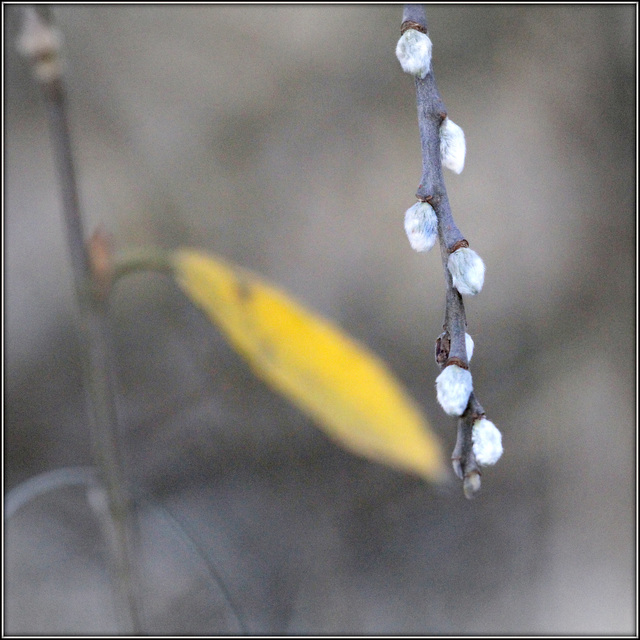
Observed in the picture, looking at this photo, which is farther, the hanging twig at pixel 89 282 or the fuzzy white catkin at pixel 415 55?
the hanging twig at pixel 89 282

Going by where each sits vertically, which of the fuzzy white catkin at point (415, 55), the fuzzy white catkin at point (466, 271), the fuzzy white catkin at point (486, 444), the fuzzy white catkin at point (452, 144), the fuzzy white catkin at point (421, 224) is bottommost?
the fuzzy white catkin at point (486, 444)

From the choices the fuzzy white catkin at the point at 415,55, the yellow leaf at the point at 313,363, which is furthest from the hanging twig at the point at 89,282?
the fuzzy white catkin at the point at 415,55

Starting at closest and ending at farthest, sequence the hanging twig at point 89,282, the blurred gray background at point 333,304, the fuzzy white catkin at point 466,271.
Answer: the fuzzy white catkin at point 466,271
the hanging twig at point 89,282
the blurred gray background at point 333,304

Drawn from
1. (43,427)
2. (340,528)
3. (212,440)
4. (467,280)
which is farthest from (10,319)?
(467,280)

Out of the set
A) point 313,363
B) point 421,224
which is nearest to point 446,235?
point 421,224

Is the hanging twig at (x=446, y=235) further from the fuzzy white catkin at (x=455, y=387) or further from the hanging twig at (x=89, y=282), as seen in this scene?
the hanging twig at (x=89, y=282)

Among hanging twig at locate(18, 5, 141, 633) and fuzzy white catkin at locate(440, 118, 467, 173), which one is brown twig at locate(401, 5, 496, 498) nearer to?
fuzzy white catkin at locate(440, 118, 467, 173)

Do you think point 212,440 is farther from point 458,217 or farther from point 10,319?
point 458,217

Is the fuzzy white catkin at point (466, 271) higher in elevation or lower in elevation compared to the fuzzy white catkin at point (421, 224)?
lower

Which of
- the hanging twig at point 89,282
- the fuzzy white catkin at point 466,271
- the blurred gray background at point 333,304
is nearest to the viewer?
the fuzzy white catkin at point 466,271
